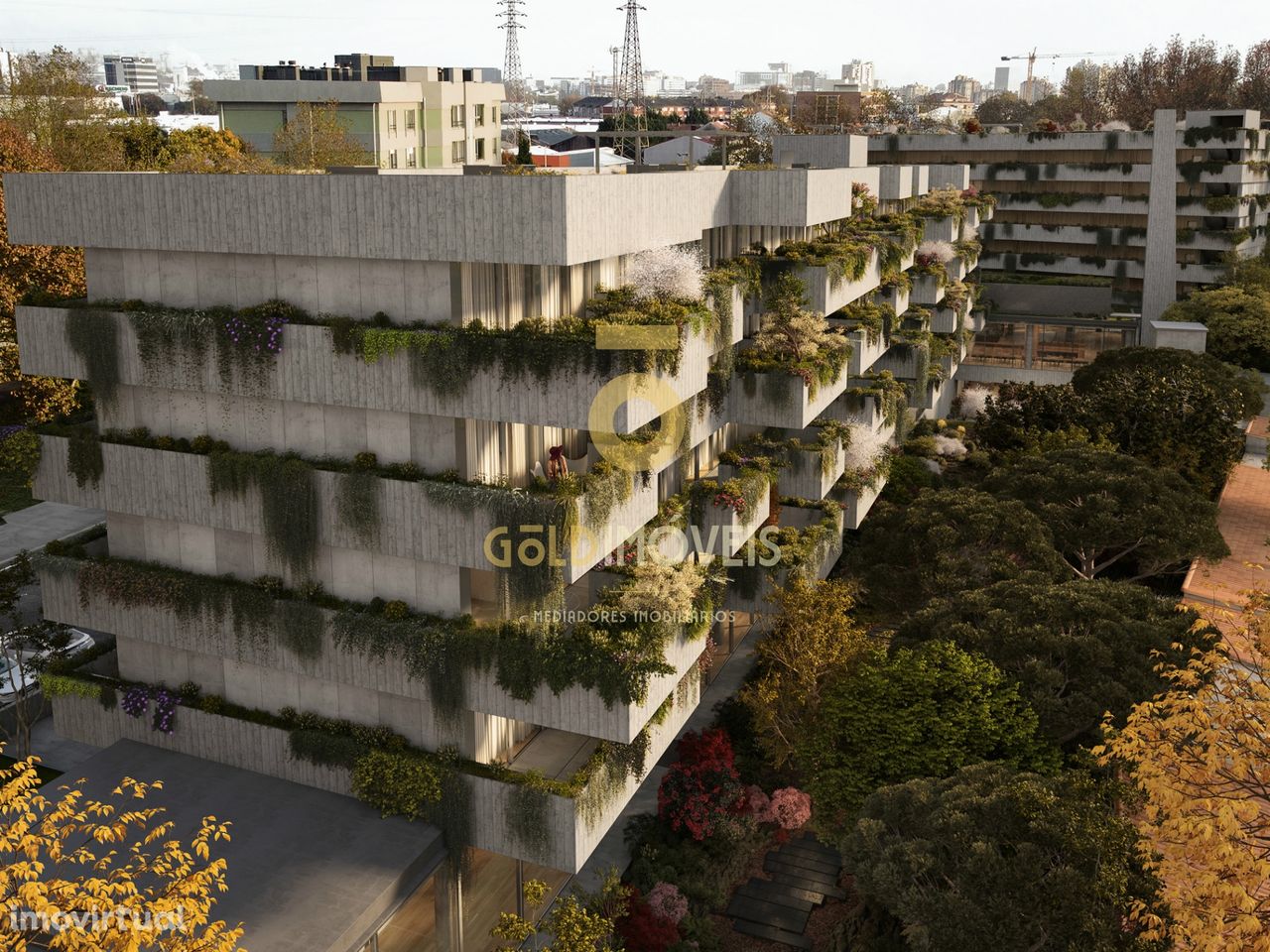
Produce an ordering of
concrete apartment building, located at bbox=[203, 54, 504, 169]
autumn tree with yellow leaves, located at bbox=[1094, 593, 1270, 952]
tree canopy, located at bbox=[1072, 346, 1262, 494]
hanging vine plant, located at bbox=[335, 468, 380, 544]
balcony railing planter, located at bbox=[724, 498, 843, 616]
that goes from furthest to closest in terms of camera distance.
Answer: concrete apartment building, located at bbox=[203, 54, 504, 169], tree canopy, located at bbox=[1072, 346, 1262, 494], balcony railing planter, located at bbox=[724, 498, 843, 616], hanging vine plant, located at bbox=[335, 468, 380, 544], autumn tree with yellow leaves, located at bbox=[1094, 593, 1270, 952]

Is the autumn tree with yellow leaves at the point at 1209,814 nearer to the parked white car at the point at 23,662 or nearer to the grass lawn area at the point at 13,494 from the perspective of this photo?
the parked white car at the point at 23,662

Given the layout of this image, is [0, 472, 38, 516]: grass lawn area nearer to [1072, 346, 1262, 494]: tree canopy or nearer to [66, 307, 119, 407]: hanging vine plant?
[66, 307, 119, 407]: hanging vine plant

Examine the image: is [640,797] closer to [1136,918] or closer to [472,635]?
[472,635]

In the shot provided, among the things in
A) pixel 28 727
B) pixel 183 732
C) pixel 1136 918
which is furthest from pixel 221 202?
pixel 1136 918

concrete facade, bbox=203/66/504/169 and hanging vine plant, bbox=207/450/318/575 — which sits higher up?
concrete facade, bbox=203/66/504/169

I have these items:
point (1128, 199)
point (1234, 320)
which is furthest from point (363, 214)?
point (1128, 199)

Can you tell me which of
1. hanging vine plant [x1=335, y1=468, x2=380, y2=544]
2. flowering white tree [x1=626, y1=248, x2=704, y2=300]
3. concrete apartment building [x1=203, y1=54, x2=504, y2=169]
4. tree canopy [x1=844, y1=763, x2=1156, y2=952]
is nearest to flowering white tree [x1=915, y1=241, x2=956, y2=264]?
flowering white tree [x1=626, y1=248, x2=704, y2=300]

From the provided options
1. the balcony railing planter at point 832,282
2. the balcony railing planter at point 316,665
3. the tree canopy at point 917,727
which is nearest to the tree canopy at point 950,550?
the tree canopy at point 917,727
